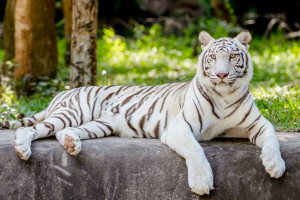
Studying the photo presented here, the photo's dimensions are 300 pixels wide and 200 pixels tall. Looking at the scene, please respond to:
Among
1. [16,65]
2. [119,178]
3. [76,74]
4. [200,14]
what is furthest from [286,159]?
[200,14]

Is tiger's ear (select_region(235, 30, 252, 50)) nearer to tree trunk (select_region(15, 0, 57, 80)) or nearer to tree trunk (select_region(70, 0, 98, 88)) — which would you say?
tree trunk (select_region(70, 0, 98, 88))

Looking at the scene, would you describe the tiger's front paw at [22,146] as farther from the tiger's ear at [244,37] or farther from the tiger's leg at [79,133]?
the tiger's ear at [244,37]

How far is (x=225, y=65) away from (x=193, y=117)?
1.57 feet

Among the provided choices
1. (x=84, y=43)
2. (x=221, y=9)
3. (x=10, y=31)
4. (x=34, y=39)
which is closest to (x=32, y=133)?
(x=84, y=43)

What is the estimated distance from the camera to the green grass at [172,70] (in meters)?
5.25

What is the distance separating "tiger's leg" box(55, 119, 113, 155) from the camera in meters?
3.46

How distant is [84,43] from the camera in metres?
5.96

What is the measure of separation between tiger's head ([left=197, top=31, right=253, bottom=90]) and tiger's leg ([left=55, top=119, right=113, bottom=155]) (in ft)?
3.30

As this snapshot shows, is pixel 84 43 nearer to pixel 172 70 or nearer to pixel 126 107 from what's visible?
pixel 126 107

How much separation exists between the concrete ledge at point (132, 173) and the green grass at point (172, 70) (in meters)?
1.13

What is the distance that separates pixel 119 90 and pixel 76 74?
1.68m

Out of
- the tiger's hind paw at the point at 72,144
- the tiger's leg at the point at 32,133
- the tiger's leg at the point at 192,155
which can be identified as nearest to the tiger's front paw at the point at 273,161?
the tiger's leg at the point at 192,155

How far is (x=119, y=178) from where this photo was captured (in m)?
3.46

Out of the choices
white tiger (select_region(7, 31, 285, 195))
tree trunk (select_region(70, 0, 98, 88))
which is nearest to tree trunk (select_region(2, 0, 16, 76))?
tree trunk (select_region(70, 0, 98, 88))
